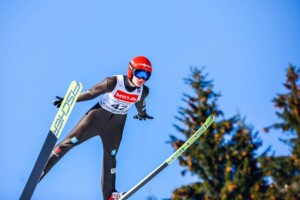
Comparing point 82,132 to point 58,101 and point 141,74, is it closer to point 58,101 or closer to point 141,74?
point 58,101

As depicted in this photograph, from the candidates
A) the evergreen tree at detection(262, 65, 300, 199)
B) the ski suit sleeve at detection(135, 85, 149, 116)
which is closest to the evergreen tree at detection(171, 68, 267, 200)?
the evergreen tree at detection(262, 65, 300, 199)

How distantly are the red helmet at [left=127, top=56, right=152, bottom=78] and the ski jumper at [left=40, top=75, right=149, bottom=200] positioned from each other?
9.9 inches

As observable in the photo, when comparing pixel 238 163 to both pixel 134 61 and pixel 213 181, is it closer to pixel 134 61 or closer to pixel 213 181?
pixel 213 181

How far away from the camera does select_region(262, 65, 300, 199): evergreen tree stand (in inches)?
736

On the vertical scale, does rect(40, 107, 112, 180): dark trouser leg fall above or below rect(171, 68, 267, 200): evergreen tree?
below

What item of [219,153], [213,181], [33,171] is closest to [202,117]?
[219,153]

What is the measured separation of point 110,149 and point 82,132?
0.56 meters

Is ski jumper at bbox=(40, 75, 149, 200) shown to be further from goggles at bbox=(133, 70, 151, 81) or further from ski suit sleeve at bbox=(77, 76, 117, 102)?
goggles at bbox=(133, 70, 151, 81)

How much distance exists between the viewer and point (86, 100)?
5359 millimetres

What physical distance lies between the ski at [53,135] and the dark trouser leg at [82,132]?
60 centimetres

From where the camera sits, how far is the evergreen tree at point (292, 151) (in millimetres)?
18703

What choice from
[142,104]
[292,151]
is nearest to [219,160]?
[292,151]

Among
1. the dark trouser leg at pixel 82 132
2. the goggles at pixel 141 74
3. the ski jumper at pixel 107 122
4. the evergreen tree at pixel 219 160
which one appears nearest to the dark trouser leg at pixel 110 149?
the ski jumper at pixel 107 122

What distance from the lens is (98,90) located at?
5.33 meters
